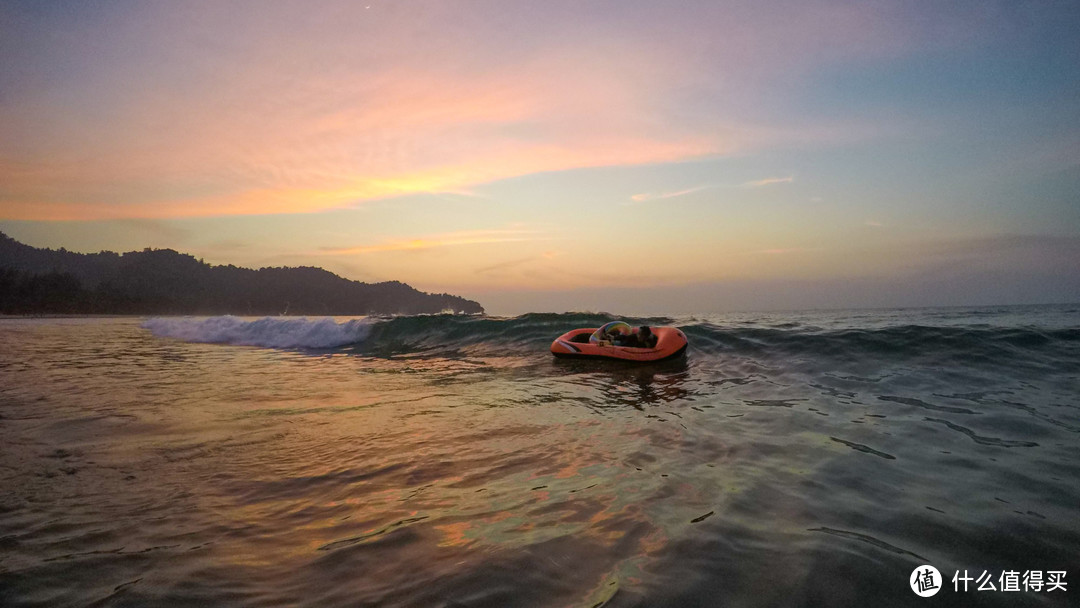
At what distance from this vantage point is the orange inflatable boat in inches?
549

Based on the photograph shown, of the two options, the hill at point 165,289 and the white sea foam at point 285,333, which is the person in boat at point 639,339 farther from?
the hill at point 165,289

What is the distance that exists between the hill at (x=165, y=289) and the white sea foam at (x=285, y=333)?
33.7 meters

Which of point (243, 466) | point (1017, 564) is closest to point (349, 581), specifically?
point (243, 466)

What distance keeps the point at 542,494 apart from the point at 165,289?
5141 inches

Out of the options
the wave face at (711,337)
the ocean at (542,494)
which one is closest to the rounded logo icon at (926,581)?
the ocean at (542,494)

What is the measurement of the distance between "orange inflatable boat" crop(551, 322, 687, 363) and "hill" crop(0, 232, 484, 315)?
4828cm

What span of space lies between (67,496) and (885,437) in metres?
8.72

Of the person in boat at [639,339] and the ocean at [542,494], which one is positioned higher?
the person in boat at [639,339]

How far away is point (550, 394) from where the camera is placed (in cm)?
955

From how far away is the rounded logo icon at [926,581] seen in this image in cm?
280

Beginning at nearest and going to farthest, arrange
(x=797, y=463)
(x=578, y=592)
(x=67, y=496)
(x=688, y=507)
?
(x=578, y=592) → (x=688, y=507) → (x=67, y=496) → (x=797, y=463)

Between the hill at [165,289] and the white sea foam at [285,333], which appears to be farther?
the hill at [165,289]

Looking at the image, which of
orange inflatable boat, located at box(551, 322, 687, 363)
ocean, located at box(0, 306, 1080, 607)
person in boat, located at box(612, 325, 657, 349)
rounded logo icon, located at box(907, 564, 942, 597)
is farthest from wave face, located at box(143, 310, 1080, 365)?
rounded logo icon, located at box(907, 564, 942, 597)

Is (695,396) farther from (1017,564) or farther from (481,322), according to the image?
(481,322)
